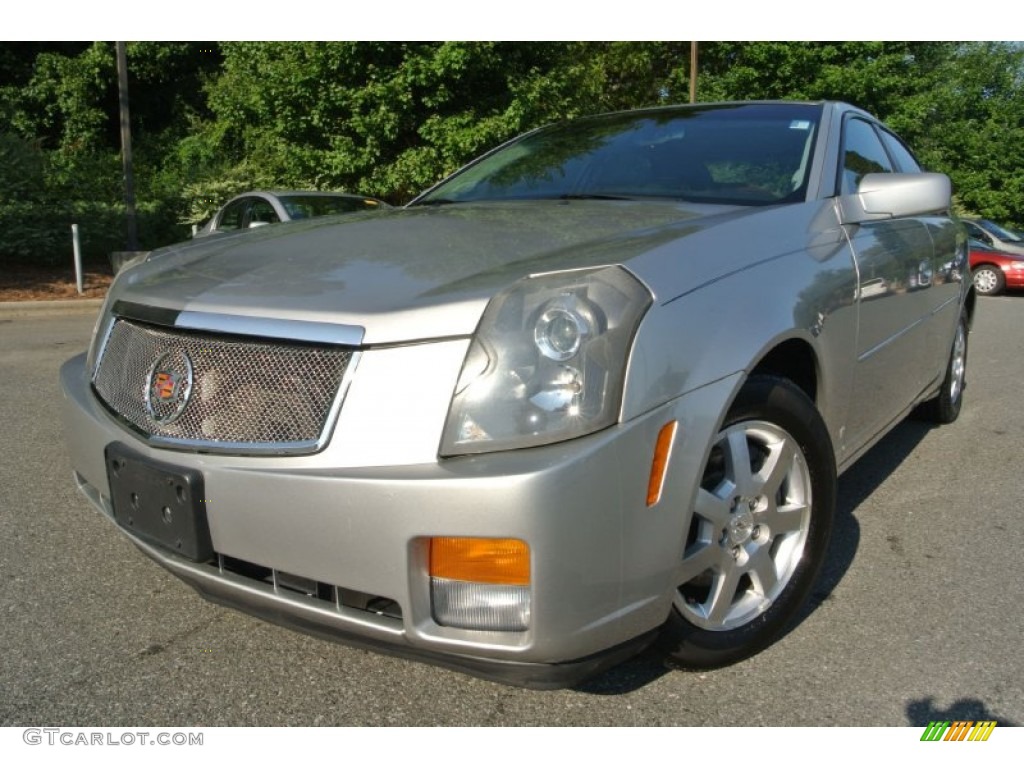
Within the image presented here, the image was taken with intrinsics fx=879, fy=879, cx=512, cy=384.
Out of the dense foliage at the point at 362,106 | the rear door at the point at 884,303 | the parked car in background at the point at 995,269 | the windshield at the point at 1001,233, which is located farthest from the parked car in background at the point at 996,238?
the rear door at the point at 884,303

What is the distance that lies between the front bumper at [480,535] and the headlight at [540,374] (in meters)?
0.04

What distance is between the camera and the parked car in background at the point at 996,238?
15117 mm

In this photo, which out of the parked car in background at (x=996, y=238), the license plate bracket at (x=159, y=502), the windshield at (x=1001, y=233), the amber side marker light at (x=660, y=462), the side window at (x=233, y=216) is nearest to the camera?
the amber side marker light at (x=660, y=462)

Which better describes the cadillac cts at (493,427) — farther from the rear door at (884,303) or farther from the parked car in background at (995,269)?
the parked car in background at (995,269)

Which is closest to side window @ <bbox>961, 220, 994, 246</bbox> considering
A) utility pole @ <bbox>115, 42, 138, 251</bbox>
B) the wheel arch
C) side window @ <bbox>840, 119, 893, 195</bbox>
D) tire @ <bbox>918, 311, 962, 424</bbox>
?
tire @ <bbox>918, 311, 962, 424</bbox>

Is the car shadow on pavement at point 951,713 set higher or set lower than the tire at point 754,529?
lower

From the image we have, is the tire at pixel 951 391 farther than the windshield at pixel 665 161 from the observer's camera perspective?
Yes

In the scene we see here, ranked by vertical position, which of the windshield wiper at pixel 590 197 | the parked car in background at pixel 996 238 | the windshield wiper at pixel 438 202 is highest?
the windshield wiper at pixel 590 197

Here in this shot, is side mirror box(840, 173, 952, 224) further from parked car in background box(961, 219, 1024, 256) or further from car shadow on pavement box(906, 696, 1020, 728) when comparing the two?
parked car in background box(961, 219, 1024, 256)

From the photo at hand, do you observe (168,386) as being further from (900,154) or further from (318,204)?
(318,204)

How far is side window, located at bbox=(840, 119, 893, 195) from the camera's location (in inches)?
123

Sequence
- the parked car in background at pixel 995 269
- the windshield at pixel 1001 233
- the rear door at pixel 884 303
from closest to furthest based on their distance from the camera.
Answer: the rear door at pixel 884 303
the parked car in background at pixel 995 269
the windshield at pixel 1001 233

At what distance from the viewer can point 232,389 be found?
77.7 inches
